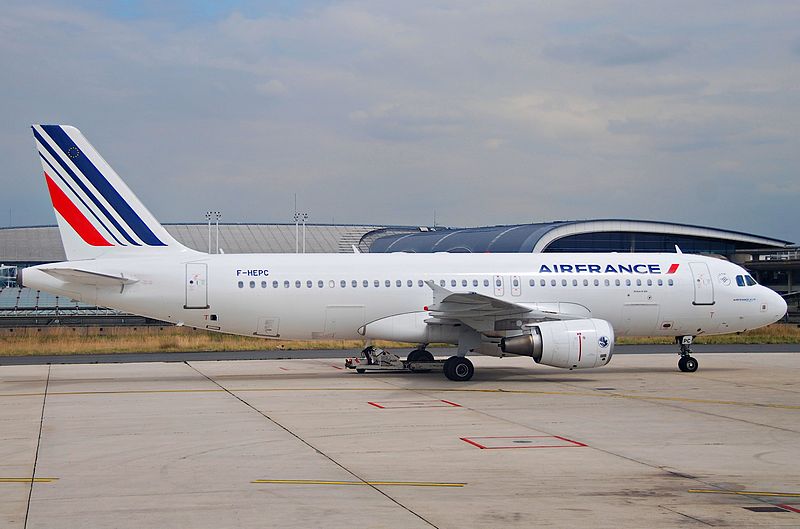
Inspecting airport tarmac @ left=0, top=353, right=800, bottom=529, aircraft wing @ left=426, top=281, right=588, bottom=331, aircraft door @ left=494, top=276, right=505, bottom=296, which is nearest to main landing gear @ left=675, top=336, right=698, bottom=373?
airport tarmac @ left=0, top=353, right=800, bottom=529

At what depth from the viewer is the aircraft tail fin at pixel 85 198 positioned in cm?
2488

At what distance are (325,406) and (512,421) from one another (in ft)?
14.6

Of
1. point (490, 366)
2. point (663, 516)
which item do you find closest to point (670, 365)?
point (490, 366)

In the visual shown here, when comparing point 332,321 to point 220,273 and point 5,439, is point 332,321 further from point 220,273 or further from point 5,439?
point 5,439

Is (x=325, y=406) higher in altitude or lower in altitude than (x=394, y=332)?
lower

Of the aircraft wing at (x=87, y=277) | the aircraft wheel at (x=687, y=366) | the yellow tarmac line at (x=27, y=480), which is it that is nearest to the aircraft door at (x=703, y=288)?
the aircraft wheel at (x=687, y=366)

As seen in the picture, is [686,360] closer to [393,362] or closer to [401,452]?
[393,362]

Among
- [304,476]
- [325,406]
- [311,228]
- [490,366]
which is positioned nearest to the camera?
[304,476]

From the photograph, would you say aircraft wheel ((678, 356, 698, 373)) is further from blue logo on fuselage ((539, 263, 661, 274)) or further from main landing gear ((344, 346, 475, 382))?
main landing gear ((344, 346, 475, 382))

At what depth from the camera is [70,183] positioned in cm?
2494

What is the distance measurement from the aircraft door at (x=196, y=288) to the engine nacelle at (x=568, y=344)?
8.72 m

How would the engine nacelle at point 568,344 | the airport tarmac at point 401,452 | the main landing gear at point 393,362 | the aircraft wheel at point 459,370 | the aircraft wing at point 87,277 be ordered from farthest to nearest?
the main landing gear at point 393,362 < the aircraft wheel at point 459,370 < the aircraft wing at point 87,277 < the engine nacelle at point 568,344 < the airport tarmac at point 401,452

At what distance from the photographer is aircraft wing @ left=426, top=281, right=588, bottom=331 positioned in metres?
23.3

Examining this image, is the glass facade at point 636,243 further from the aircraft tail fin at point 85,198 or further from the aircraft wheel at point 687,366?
the aircraft tail fin at point 85,198
